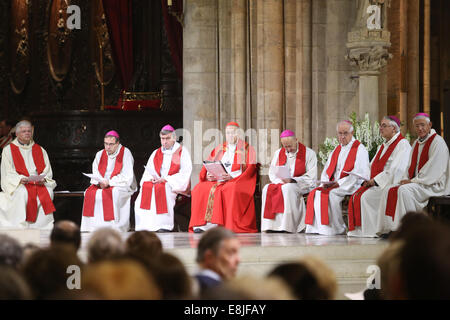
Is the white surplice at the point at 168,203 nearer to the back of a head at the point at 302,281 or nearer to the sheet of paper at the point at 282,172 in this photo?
the sheet of paper at the point at 282,172

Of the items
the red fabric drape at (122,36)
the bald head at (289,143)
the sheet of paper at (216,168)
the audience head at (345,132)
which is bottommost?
the sheet of paper at (216,168)

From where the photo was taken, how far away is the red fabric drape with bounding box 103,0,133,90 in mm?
15887

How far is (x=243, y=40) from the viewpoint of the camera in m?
11.5

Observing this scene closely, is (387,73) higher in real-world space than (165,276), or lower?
higher

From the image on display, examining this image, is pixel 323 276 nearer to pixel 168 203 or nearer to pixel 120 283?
pixel 120 283

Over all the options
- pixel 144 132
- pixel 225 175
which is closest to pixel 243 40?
pixel 225 175

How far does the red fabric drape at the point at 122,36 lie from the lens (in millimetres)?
15887

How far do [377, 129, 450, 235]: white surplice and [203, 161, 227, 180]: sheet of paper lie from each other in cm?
216

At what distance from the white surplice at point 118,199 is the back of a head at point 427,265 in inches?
314

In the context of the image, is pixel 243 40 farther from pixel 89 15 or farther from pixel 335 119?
pixel 89 15

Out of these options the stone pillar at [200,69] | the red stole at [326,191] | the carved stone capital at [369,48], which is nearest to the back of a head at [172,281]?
the red stole at [326,191]

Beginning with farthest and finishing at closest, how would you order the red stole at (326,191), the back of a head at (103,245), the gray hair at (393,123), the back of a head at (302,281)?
the red stole at (326,191), the gray hair at (393,123), the back of a head at (103,245), the back of a head at (302,281)

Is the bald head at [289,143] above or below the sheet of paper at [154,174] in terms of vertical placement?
above
